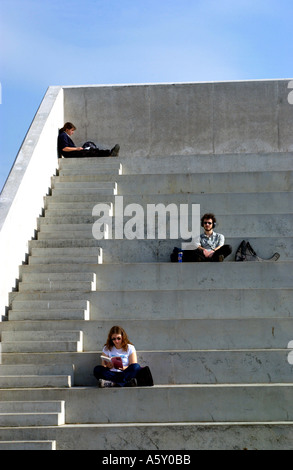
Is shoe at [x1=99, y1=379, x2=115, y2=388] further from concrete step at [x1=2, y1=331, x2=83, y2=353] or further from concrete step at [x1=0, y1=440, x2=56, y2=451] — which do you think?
concrete step at [x1=0, y1=440, x2=56, y2=451]

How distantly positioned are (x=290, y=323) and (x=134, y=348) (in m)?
1.46

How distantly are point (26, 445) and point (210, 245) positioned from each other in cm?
320

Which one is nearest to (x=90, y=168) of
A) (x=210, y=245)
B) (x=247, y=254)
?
(x=210, y=245)

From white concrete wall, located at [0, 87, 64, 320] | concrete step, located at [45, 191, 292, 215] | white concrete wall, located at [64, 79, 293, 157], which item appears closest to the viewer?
white concrete wall, located at [0, 87, 64, 320]

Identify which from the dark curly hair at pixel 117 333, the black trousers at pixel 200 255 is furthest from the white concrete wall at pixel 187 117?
the dark curly hair at pixel 117 333

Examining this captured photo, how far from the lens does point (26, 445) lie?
7.38m

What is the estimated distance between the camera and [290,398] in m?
7.77

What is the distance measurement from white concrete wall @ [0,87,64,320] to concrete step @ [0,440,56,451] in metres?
1.84

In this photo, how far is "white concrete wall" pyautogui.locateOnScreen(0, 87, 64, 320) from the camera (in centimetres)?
914

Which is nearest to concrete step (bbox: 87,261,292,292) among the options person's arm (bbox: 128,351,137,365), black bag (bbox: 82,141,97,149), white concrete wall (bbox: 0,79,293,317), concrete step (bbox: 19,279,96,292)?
concrete step (bbox: 19,279,96,292)

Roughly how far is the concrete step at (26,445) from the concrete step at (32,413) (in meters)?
0.31

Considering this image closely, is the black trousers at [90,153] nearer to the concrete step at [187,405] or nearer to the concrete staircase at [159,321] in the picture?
the concrete staircase at [159,321]

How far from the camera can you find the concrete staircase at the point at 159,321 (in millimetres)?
7660
